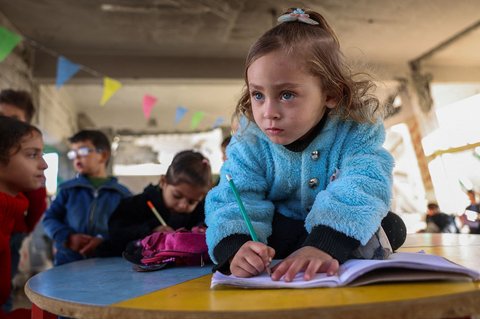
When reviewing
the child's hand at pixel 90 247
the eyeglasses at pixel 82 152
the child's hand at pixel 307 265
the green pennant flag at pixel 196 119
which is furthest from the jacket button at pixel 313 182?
the green pennant flag at pixel 196 119

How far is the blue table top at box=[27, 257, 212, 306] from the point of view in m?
0.60

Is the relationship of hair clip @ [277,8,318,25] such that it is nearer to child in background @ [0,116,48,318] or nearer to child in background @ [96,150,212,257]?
child in background @ [96,150,212,257]

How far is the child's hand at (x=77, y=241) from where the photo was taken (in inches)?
74.4

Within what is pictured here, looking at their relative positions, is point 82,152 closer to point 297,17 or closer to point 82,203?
point 82,203

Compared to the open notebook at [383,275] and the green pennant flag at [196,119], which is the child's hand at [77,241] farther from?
the green pennant flag at [196,119]

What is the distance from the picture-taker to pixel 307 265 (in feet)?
2.14

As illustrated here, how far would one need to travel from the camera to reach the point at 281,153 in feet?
3.10

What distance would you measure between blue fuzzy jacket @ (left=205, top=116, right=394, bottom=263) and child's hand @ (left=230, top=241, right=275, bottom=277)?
0.09m

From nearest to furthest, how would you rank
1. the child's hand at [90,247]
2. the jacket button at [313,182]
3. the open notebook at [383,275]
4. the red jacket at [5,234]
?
the open notebook at [383,275] < the jacket button at [313,182] < the red jacket at [5,234] < the child's hand at [90,247]

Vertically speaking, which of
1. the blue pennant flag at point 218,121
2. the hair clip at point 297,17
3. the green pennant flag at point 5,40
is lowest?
the hair clip at point 297,17

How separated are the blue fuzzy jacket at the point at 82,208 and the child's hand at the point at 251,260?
58.7 inches

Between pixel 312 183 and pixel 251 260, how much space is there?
0.97 feet

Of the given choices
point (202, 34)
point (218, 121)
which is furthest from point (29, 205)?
point (218, 121)

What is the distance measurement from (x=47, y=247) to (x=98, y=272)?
3.80 metres
